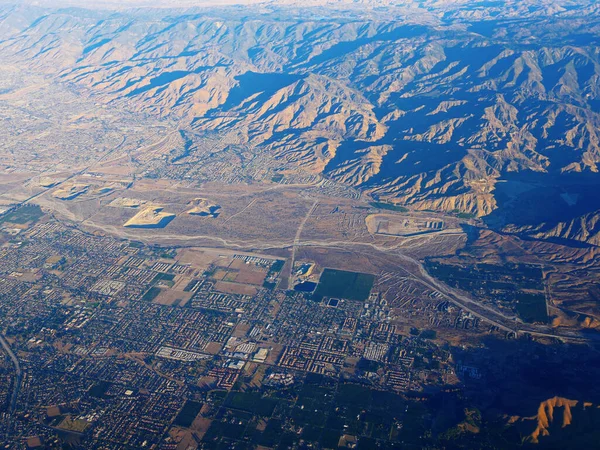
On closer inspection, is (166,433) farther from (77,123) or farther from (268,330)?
(77,123)

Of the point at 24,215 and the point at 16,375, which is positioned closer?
the point at 16,375

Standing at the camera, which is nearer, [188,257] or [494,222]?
[188,257]

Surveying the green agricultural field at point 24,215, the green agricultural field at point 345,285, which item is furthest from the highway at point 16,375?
the green agricultural field at point 24,215

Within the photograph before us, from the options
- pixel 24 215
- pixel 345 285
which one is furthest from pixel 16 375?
pixel 24 215

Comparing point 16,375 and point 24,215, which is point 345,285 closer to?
point 16,375

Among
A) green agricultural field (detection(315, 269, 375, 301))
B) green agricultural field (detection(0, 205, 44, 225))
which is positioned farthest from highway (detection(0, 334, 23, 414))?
green agricultural field (detection(0, 205, 44, 225))

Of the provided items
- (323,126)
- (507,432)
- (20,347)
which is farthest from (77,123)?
(507,432)

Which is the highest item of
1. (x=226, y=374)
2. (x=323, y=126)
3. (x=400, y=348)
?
(x=226, y=374)

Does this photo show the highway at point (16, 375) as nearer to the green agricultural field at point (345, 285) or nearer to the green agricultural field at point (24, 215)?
the green agricultural field at point (345, 285)
